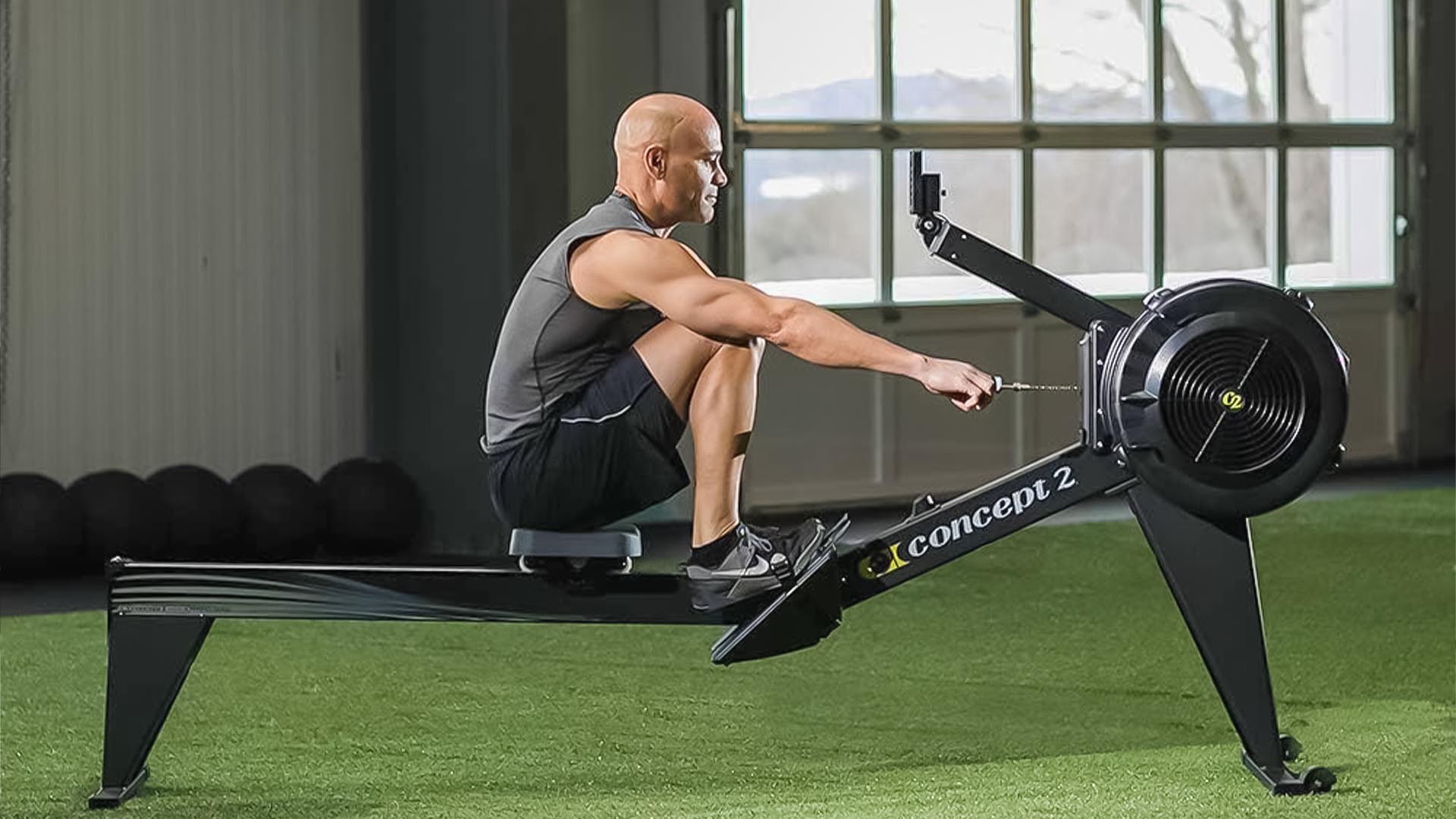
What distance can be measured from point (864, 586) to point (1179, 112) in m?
5.61

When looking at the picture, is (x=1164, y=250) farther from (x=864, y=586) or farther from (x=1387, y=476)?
(x=864, y=586)

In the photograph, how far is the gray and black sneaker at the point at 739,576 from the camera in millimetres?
3719

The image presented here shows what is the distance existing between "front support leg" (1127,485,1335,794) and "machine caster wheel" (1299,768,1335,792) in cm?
15

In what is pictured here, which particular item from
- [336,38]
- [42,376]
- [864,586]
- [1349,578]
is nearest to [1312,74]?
[1349,578]

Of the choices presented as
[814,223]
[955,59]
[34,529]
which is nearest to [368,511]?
[34,529]

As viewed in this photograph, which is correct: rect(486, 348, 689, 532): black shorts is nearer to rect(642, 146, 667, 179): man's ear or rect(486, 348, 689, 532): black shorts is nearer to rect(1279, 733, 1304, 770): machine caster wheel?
rect(642, 146, 667, 179): man's ear

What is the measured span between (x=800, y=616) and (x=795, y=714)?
0.92 metres

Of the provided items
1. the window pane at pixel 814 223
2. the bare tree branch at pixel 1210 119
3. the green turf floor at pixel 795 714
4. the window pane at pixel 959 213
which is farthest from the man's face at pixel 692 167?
the bare tree branch at pixel 1210 119

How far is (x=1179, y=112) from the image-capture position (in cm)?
891

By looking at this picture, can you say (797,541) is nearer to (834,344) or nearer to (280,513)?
(834,344)

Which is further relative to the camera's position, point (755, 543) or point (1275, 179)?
point (1275, 179)

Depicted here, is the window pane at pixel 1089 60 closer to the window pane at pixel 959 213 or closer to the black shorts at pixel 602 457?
the window pane at pixel 959 213

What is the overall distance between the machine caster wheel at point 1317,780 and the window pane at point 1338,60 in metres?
5.83

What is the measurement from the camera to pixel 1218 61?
898 cm
